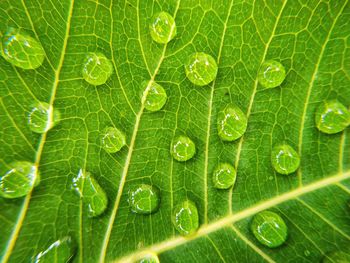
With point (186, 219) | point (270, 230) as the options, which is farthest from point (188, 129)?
point (270, 230)

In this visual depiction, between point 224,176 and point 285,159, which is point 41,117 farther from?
point 285,159

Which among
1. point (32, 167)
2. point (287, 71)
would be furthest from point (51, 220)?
point (287, 71)

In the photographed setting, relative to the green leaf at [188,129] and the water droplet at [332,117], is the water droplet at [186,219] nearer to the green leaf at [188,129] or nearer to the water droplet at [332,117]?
the green leaf at [188,129]

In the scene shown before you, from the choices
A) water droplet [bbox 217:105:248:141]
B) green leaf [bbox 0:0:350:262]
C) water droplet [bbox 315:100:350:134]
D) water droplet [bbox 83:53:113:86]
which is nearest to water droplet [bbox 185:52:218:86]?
green leaf [bbox 0:0:350:262]

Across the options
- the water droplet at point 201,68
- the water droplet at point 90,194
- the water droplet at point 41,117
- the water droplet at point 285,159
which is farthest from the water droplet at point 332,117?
the water droplet at point 41,117

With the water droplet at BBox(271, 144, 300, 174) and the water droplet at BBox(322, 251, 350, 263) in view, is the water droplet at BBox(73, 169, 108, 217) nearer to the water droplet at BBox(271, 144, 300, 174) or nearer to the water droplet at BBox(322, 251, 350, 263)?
the water droplet at BBox(271, 144, 300, 174)
